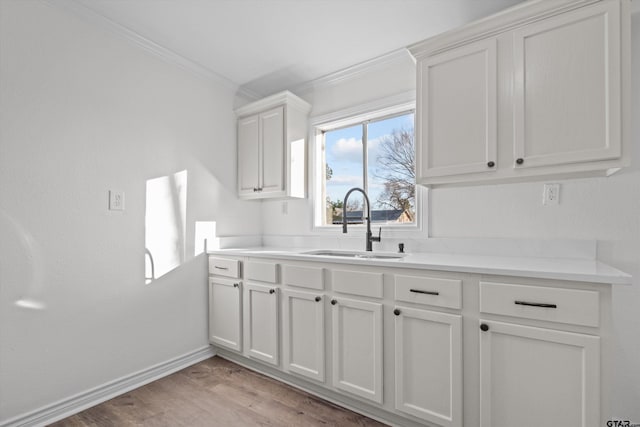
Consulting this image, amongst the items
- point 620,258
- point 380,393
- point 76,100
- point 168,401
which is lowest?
point 168,401

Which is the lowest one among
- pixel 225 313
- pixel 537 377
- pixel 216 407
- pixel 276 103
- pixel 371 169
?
pixel 216 407

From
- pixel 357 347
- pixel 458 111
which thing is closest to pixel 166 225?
pixel 357 347

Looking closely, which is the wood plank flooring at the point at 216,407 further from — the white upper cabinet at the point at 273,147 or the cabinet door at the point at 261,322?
the white upper cabinet at the point at 273,147

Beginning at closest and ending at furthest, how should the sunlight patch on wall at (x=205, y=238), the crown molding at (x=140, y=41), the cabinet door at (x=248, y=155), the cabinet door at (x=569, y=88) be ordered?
the cabinet door at (x=569, y=88)
the crown molding at (x=140, y=41)
the sunlight patch on wall at (x=205, y=238)
the cabinet door at (x=248, y=155)

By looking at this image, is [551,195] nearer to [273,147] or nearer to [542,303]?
[542,303]

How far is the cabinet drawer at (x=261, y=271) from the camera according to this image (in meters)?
2.21

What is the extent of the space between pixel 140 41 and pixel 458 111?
2.26m

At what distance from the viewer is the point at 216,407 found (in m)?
1.93

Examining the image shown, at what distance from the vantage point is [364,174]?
2729 mm

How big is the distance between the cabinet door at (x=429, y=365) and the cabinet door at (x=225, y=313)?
131 cm

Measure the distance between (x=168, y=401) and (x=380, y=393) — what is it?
1.36m

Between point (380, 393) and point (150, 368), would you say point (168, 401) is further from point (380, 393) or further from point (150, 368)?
point (380, 393)

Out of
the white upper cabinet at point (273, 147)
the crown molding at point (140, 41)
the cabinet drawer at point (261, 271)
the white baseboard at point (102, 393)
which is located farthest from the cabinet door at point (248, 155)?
the white baseboard at point (102, 393)

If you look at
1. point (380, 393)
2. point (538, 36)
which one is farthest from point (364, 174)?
point (380, 393)
